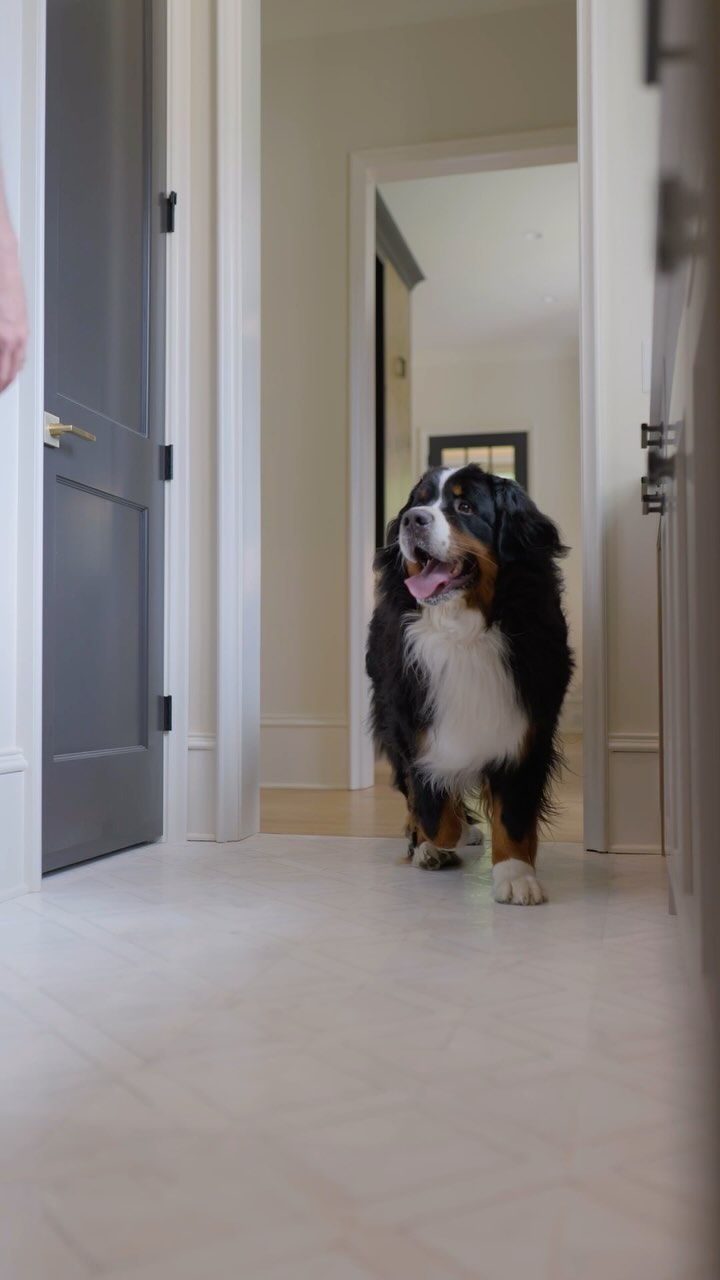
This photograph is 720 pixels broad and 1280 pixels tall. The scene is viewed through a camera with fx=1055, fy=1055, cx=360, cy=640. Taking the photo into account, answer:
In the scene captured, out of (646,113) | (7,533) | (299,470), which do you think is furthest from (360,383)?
(646,113)

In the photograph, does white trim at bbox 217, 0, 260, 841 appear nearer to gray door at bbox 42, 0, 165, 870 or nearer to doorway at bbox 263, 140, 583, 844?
gray door at bbox 42, 0, 165, 870

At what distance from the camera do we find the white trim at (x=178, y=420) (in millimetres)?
2859

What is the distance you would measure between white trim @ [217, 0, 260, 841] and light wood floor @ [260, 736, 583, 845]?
0.26 metres

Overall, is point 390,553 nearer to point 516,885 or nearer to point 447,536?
point 447,536

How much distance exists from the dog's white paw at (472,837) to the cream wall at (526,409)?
19.2 ft

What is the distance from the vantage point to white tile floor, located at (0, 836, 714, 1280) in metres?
0.73

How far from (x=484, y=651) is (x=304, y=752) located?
2375 mm

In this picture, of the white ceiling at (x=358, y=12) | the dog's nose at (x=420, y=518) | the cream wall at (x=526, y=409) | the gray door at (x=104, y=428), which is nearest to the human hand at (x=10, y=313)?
the dog's nose at (x=420, y=518)

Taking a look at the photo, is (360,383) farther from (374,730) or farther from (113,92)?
(374,730)

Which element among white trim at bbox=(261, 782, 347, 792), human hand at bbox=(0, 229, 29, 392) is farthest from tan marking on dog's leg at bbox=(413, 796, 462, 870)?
white trim at bbox=(261, 782, 347, 792)

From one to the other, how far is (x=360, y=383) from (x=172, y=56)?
64.2 inches

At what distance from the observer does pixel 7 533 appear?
83.1 inches

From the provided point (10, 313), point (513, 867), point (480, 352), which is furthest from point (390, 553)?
point (480, 352)

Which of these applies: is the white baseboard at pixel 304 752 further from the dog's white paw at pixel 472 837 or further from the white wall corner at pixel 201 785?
the dog's white paw at pixel 472 837
